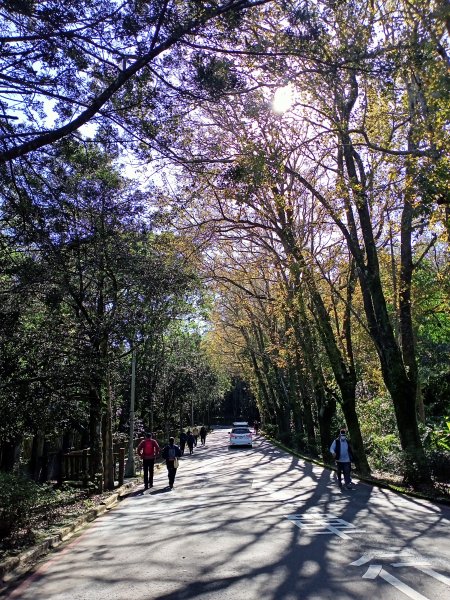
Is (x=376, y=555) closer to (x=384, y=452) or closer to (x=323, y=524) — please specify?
(x=323, y=524)

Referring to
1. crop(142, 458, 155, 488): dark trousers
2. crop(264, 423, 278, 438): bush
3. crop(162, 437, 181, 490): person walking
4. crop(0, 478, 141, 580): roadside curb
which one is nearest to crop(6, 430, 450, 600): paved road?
crop(0, 478, 141, 580): roadside curb

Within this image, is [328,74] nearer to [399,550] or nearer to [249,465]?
[399,550]

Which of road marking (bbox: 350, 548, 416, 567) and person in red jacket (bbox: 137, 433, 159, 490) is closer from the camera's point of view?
road marking (bbox: 350, 548, 416, 567)

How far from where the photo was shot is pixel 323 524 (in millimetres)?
9781

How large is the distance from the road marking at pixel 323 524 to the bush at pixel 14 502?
4888 millimetres

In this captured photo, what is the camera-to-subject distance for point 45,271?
10234 millimetres

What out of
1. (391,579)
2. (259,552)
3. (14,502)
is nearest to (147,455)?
(14,502)

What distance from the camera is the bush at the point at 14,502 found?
8.56 meters

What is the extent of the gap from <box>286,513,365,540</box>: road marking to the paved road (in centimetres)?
2

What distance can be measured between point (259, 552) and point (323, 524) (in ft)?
8.67

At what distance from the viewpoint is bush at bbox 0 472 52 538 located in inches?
337

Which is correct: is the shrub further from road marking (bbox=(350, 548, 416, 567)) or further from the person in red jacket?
the person in red jacket

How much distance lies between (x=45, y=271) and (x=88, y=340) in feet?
10.5

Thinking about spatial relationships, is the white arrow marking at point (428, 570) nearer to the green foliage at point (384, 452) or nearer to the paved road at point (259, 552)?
the paved road at point (259, 552)
